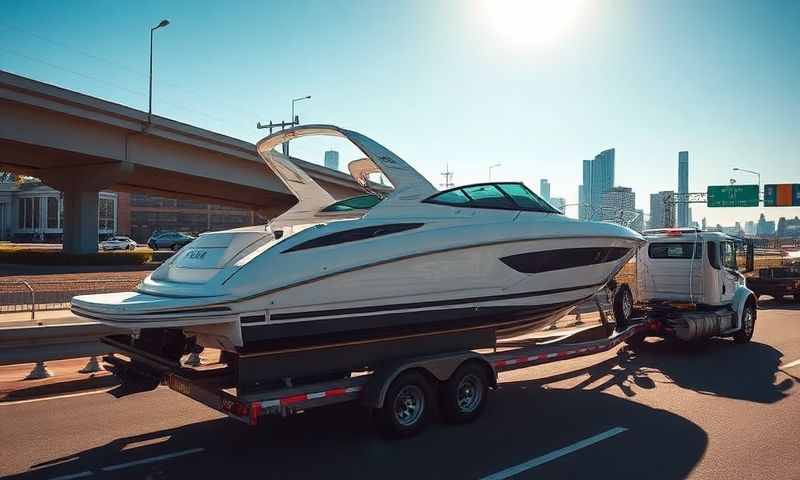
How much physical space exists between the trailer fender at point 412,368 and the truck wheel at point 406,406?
106mm

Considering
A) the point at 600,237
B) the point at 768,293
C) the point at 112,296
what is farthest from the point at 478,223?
the point at 768,293

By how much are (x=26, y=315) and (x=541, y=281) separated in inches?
437

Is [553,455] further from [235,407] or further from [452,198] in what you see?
[452,198]

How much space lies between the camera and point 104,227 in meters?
93.9

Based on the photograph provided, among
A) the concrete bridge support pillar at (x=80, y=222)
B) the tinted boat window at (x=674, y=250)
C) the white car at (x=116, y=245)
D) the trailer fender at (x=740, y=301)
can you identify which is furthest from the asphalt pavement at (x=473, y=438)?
the white car at (x=116, y=245)

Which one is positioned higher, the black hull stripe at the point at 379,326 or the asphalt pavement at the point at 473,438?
the black hull stripe at the point at 379,326

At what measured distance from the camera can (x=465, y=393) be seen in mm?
7000

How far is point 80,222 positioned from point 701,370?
30.2 metres

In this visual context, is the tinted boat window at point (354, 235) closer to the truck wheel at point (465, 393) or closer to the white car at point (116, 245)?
the truck wheel at point (465, 393)

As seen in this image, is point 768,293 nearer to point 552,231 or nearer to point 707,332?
point 707,332

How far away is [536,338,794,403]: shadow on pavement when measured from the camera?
857cm

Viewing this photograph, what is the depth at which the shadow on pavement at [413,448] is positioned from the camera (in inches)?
214

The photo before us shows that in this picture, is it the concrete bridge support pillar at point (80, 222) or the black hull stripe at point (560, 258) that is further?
the concrete bridge support pillar at point (80, 222)

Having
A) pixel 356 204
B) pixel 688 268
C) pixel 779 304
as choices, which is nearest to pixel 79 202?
pixel 356 204
